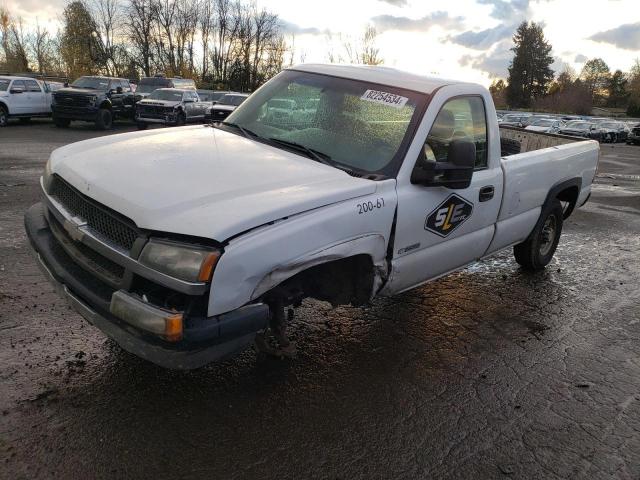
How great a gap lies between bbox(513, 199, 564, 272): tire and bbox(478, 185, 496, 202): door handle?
1478 mm

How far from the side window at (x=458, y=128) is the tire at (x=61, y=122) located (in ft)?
64.4

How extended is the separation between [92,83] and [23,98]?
256 cm

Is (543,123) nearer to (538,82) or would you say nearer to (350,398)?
(350,398)

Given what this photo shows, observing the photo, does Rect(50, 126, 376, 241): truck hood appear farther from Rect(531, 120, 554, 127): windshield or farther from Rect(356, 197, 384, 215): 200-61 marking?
Rect(531, 120, 554, 127): windshield

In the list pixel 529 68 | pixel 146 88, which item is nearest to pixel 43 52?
pixel 146 88

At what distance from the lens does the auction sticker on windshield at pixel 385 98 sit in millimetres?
3676

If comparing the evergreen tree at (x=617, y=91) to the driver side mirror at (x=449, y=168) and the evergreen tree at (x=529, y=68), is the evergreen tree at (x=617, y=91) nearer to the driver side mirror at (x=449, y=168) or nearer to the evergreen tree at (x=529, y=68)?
the evergreen tree at (x=529, y=68)

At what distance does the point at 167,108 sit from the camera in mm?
20125

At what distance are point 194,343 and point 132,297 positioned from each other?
379 millimetres

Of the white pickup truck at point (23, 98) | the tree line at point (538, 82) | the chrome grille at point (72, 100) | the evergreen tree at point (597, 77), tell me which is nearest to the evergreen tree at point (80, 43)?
the white pickup truck at point (23, 98)

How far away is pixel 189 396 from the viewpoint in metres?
3.07

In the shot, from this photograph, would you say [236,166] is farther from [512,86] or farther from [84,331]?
[512,86]

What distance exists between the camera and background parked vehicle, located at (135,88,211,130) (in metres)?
20.2

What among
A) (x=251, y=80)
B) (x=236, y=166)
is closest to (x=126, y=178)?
(x=236, y=166)
